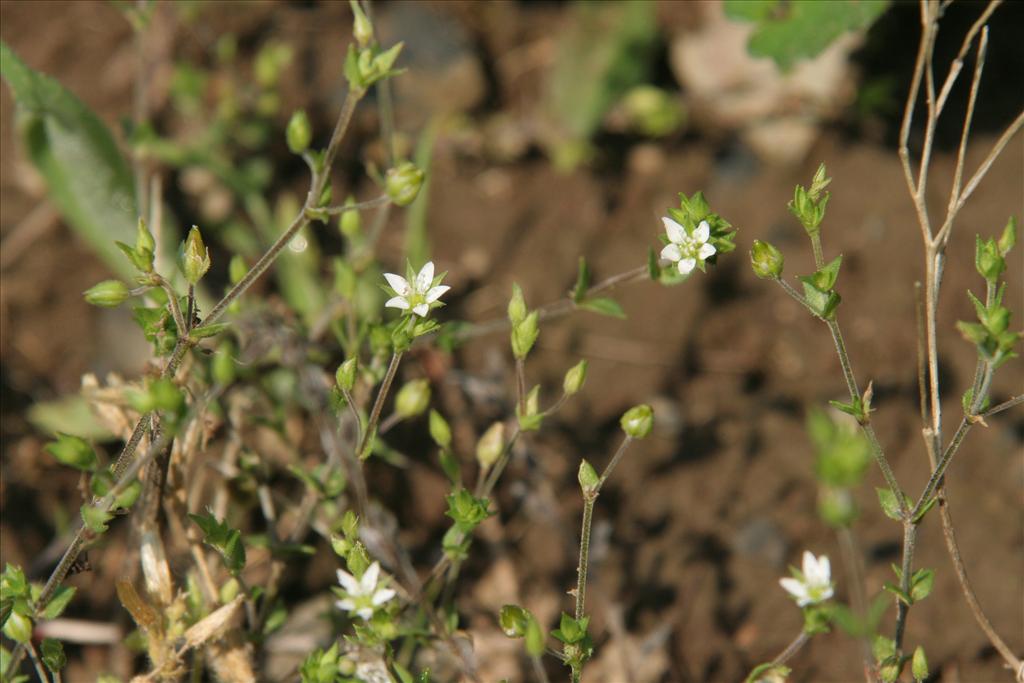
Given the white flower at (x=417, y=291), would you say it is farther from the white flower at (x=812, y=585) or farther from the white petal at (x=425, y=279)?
the white flower at (x=812, y=585)

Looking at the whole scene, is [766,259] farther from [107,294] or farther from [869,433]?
[107,294]

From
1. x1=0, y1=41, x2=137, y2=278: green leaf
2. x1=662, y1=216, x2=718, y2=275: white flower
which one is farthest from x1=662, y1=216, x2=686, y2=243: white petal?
x1=0, y1=41, x2=137, y2=278: green leaf

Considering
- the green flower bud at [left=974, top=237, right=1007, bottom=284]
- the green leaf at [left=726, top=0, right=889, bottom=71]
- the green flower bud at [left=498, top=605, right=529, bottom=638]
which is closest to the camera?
the green flower bud at [left=974, top=237, right=1007, bottom=284]

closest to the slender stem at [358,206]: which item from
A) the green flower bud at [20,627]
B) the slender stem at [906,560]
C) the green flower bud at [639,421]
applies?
the green flower bud at [639,421]

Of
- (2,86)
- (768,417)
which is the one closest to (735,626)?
(768,417)

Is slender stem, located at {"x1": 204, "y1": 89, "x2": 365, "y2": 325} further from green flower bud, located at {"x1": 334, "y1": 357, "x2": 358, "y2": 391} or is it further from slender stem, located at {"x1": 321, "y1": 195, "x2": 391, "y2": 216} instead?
green flower bud, located at {"x1": 334, "y1": 357, "x2": 358, "y2": 391}

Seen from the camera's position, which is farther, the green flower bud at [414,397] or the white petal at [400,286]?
the green flower bud at [414,397]
